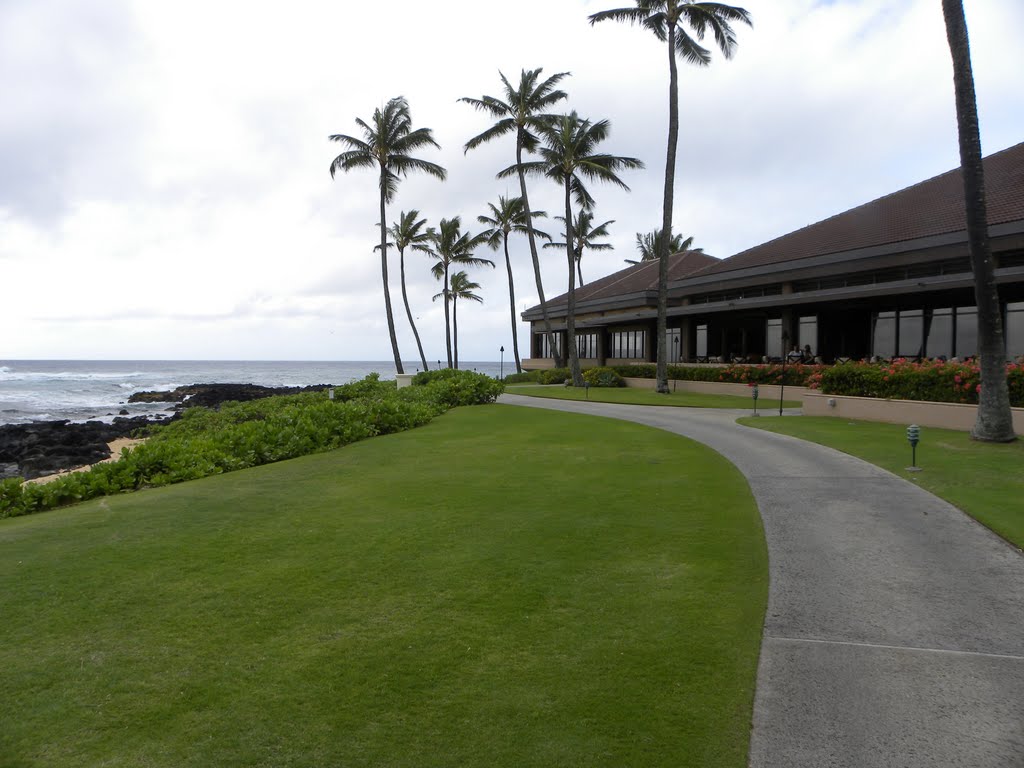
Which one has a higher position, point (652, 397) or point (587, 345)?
point (587, 345)

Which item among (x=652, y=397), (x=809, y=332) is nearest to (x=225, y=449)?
(x=652, y=397)

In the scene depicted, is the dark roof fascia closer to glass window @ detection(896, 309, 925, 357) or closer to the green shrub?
glass window @ detection(896, 309, 925, 357)

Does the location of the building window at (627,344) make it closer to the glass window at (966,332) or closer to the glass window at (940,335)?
the glass window at (940,335)

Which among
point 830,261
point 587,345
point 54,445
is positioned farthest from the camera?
point 587,345

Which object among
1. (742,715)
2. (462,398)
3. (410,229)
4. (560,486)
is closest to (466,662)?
(742,715)

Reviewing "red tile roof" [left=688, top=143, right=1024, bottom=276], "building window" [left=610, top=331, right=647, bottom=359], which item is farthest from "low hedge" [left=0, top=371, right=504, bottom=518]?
"building window" [left=610, top=331, right=647, bottom=359]

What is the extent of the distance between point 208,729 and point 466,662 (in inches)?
60.8

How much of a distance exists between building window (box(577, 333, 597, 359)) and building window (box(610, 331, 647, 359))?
81.7 inches

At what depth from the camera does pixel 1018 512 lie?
26.4ft

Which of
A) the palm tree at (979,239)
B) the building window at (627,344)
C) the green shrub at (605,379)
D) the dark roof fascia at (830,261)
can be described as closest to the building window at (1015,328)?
the dark roof fascia at (830,261)

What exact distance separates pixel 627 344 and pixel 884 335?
774 inches

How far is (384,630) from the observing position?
4.83 m

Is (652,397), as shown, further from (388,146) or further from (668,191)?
(388,146)

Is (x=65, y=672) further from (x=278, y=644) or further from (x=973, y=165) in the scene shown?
→ (x=973, y=165)
